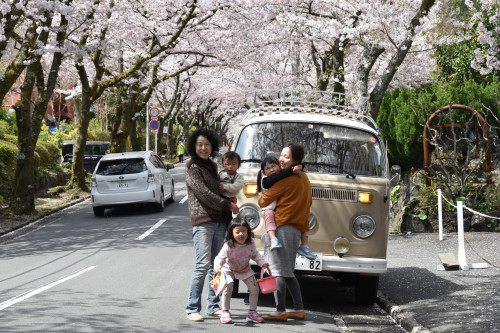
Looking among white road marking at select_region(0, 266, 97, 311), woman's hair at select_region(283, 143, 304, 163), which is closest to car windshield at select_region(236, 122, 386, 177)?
woman's hair at select_region(283, 143, 304, 163)

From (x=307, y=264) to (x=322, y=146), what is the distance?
1677mm

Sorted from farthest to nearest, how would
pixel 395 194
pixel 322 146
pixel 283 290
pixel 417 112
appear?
pixel 417 112 < pixel 395 194 < pixel 322 146 < pixel 283 290

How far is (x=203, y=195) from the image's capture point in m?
7.36

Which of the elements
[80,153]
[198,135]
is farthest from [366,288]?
[80,153]

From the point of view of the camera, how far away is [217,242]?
7547 mm

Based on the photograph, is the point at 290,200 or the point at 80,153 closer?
the point at 290,200

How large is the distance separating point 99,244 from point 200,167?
7591 mm

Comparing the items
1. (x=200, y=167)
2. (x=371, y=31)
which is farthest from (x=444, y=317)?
(x=371, y=31)

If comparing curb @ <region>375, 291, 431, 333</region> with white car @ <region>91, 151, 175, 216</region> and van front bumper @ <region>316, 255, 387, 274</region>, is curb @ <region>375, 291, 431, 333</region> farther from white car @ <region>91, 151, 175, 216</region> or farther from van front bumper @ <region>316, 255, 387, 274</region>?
white car @ <region>91, 151, 175, 216</region>

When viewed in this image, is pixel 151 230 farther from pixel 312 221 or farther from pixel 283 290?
pixel 283 290

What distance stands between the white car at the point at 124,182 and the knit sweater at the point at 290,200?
505 inches

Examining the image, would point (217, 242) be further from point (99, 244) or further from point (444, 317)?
point (99, 244)

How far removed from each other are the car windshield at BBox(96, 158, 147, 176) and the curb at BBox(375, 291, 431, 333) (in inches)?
474

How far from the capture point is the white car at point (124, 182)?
20.0 metres
